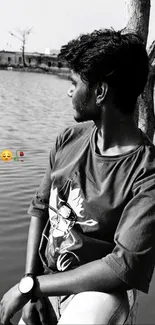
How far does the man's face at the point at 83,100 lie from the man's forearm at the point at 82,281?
2.08 ft

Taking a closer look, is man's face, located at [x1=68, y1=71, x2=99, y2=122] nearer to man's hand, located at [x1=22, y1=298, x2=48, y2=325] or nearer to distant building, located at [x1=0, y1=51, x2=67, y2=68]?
man's hand, located at [x1=22, y1=298, x2=48, y2=325]

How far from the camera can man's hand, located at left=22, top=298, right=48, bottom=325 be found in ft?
7.44

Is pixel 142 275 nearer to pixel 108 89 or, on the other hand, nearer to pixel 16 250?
pixel 108 89

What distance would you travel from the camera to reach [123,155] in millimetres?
2070

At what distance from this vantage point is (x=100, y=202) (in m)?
2.04

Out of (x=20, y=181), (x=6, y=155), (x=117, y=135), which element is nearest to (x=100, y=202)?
(x=117, y=135)

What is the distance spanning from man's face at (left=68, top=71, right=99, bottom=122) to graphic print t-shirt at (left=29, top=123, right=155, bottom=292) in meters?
0.13

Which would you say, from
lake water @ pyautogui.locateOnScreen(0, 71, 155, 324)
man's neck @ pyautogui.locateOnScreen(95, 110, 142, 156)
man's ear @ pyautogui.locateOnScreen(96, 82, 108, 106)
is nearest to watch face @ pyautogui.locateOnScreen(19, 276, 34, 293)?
man's neck @ pyautogui.locateOnScreen(95, 110, 142, 156)

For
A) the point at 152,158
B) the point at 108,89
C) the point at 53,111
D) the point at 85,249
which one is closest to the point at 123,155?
the point at 152,158

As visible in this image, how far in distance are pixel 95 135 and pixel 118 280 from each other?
26.8 inches

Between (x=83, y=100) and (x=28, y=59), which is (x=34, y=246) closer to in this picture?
(x=83, y=100)

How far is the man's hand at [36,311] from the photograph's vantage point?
7.44 ft

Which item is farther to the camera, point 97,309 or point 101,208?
point 101,208

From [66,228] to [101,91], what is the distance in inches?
24.1
